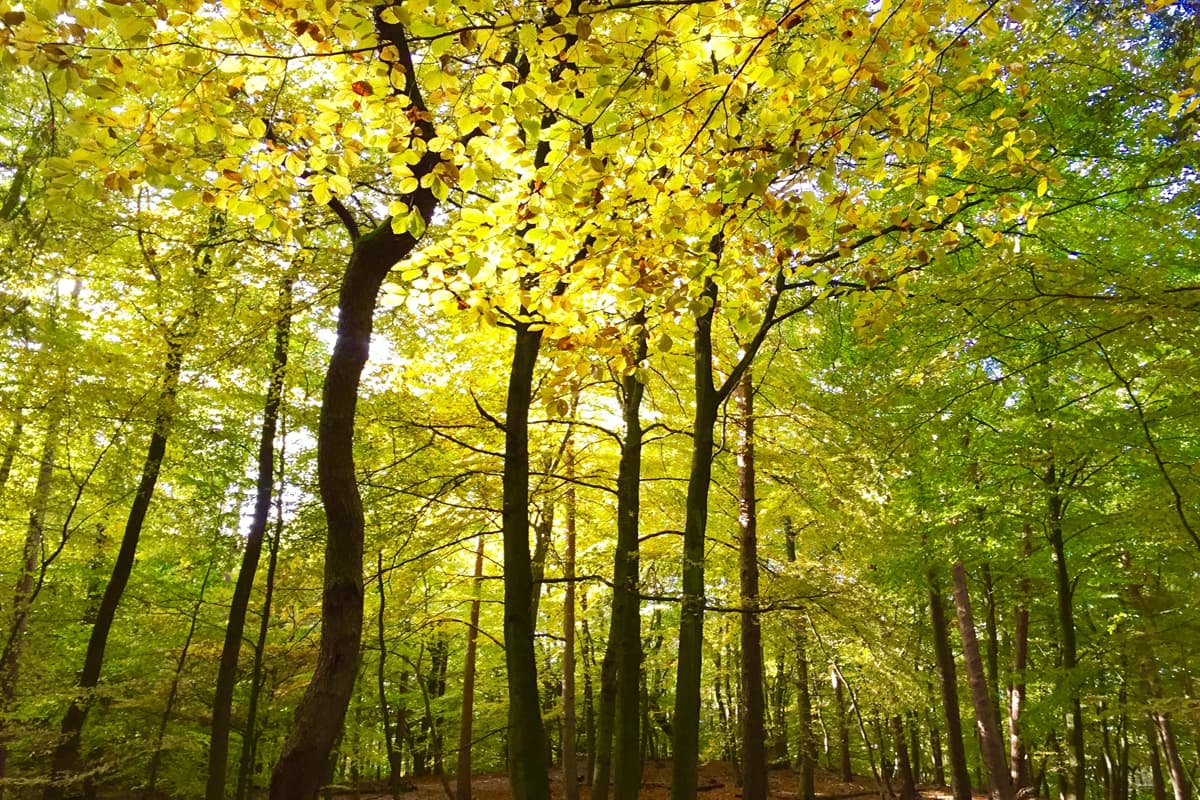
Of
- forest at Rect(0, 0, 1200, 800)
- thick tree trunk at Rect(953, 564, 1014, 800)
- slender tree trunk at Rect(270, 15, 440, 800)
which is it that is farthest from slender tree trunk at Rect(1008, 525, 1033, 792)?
slender tree trunk at Rect(270, 15, 440, 800)

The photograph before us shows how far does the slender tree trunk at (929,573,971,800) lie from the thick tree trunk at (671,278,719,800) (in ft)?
24.7

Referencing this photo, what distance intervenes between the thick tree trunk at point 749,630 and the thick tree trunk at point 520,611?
2.58 metres

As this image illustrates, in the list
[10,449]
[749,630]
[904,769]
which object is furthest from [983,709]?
[10,449]

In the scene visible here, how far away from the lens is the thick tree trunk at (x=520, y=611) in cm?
496

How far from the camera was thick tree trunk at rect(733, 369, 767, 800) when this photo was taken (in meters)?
7.32

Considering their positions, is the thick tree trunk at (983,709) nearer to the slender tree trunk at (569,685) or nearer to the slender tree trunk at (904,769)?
the slender tree trunk at (904,769)

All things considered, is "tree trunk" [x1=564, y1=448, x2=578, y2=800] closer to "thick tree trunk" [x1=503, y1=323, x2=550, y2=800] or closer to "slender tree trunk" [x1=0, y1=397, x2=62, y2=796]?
"thick tree trunk" [x1=503, y1=323, x2=550, y2=800]

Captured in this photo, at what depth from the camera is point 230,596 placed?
12.8 meters

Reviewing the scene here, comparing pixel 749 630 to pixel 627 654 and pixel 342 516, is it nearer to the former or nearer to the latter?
pixel 627 654

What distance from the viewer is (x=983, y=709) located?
10273 millimetres

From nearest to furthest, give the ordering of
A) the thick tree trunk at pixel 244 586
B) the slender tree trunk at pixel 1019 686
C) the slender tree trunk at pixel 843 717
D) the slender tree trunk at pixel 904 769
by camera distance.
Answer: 1. the thick tree trunk at pixel 244 586
2. the slender tree trunk at pixel 1019 686
3. the slender tree trunk at pixel 904 769
4. the slender tree trunk at pixel 843 717

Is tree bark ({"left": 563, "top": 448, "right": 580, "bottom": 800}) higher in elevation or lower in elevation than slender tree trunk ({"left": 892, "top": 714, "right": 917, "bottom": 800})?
higher

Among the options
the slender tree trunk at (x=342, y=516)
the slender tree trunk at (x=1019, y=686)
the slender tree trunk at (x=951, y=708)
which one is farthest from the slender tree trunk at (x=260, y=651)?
the slender tree trunk at (x=1019, y=686)

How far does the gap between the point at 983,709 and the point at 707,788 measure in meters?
6.42
